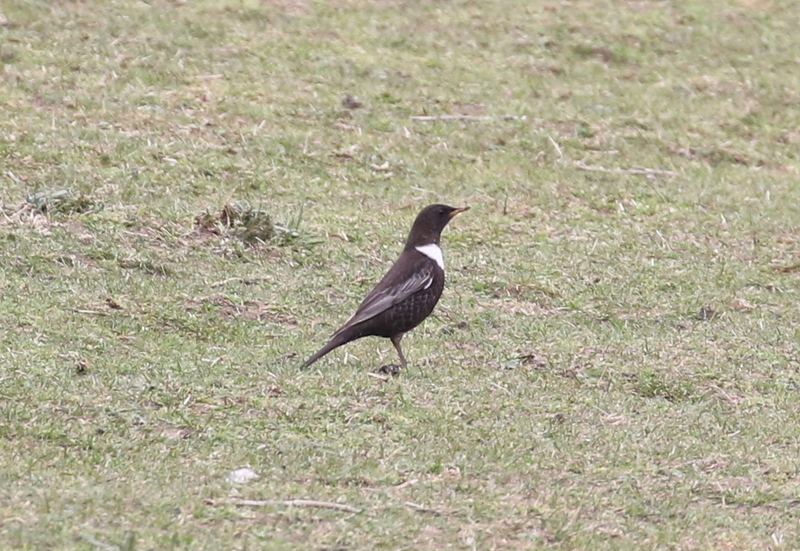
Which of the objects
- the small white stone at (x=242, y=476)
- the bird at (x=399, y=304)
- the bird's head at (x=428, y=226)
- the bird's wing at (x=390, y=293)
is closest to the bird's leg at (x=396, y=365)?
the bird at (x=399, y=304)

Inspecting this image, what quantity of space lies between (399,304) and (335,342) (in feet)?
1.51

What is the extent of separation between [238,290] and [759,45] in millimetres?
10209

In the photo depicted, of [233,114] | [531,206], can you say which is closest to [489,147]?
[531,206]

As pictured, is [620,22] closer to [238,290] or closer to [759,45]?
[759,45]

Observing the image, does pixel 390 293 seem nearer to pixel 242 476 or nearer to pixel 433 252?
pixel 433 252

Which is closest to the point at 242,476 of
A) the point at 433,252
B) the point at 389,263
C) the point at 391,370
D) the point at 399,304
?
the point at 391,370

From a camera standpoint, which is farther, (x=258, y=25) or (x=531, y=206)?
(x=258, y=25)

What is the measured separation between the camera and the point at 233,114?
43.5 feet

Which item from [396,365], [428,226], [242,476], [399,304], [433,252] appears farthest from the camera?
[428,226]

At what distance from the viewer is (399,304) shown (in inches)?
311

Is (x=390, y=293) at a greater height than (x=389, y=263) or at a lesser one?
greater

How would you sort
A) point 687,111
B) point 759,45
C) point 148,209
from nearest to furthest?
point 148,209
point 687,111
point 759,45

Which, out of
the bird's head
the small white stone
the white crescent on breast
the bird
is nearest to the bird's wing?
the bird

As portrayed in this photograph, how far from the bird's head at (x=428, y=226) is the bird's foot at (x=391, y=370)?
1.13 meters
